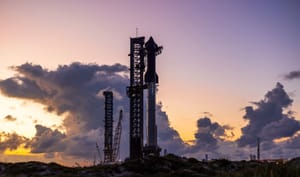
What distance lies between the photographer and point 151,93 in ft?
515

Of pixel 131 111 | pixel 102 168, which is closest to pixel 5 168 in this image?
pixel 102 168

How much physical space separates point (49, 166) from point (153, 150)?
51.5 metres

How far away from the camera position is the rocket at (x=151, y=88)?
508 ft

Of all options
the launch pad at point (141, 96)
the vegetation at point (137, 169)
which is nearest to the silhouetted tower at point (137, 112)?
the launch pad at point (141, 96)

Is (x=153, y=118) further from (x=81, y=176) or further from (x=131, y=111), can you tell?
(x=81, y=176)

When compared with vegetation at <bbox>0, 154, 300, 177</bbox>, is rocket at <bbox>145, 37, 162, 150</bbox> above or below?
above

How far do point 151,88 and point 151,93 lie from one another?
169cm

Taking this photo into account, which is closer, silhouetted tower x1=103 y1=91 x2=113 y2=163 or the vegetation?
the vegetation

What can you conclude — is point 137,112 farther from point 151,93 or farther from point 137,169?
point 137,169

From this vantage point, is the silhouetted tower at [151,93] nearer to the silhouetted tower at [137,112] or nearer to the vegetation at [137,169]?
the silhouetted tower at [137,112]

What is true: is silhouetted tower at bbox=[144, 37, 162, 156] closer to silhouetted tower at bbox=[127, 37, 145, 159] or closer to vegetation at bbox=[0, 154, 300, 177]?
silhouetted tower at bbox=[127, 37, 145, 159]

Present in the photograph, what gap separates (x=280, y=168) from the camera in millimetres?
18594

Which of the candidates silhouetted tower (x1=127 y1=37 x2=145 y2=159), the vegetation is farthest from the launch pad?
the vegetation

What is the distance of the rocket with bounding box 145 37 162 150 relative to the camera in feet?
508
